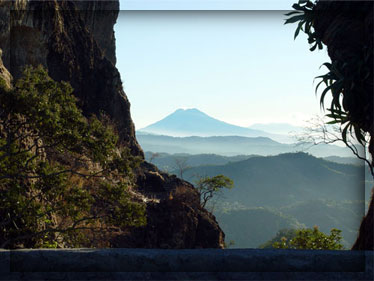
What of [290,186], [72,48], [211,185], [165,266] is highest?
[72,48]

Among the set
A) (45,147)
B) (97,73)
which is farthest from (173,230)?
(97,73)

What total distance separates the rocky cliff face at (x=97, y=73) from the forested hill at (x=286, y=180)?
3824 inches

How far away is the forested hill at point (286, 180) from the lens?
12581 cm

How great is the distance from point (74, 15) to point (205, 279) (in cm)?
2177

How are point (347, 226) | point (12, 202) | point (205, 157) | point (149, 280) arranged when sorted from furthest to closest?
point (205, 157) < point (347, 226) < point (12, 202) < point (149, 280)

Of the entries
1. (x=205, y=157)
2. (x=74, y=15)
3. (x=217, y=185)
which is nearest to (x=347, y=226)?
(x=205, y=157)

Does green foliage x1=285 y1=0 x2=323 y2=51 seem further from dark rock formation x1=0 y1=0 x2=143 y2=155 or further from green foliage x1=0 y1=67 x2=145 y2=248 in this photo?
dark rock formation x1=0 y1=0 x2=143 y2=155

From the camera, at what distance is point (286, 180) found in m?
135

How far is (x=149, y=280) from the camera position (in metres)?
3.55

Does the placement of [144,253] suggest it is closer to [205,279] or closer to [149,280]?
[149,280]

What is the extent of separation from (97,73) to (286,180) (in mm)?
120068

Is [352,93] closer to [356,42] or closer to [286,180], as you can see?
[356,42]

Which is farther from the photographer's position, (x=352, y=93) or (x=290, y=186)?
(x=290, y=186)

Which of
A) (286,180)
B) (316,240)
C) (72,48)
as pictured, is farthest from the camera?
(286,180)
